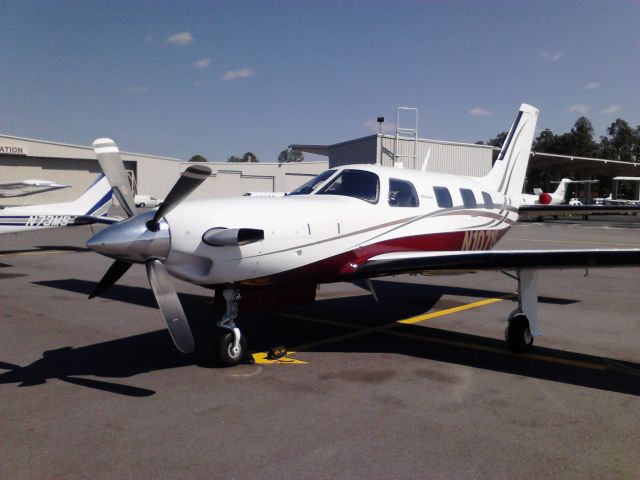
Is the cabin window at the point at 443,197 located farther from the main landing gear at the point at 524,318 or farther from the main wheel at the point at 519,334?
the main wheel at the point at 519,334

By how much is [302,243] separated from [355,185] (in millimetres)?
1709

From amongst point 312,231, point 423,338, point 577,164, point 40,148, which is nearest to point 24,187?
point 312,231

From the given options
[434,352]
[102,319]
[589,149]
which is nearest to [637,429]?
[434,352]

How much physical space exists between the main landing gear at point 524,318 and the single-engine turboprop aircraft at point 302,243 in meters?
0.01

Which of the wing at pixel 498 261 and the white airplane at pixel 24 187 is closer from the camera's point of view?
the wing at pixel 498 261

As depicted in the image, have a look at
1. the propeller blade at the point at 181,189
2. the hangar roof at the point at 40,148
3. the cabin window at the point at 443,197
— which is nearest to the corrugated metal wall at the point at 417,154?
the cabin window at the point at 443,197

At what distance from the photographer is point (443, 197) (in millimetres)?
9211

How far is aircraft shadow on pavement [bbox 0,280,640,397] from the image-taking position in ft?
20.5

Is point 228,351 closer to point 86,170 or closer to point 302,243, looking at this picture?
point 302,243

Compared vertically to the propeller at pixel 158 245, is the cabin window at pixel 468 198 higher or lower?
higher

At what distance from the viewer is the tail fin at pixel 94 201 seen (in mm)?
19875

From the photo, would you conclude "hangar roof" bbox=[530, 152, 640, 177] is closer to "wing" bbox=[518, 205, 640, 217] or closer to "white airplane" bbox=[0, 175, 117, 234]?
"wing" bbox=[518, 205, 640, 217]

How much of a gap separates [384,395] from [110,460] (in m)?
2.78

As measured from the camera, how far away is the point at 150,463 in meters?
4.05
